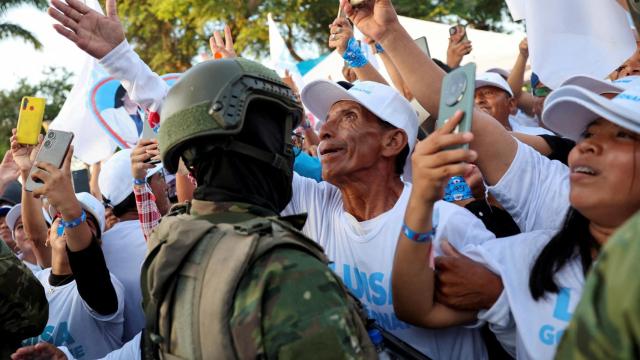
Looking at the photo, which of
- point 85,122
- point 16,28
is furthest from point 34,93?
point 85,122

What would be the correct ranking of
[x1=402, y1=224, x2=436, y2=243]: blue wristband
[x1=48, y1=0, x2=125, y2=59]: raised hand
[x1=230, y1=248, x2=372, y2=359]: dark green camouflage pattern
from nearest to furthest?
[x1=230, y1=248, x2=372, y2=359]: dark green camouflage pattern < [x1=402, y1=224, x2=436, y2=243]: blue wristband < [x1=48, y1=0, x2=125, y2=59]: raised hand

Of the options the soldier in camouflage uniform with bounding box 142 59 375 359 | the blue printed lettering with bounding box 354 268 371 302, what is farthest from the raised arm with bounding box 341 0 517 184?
the soldier in camouflage uniform with bounding box 142 59 375 359

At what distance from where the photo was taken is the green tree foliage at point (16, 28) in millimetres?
26062

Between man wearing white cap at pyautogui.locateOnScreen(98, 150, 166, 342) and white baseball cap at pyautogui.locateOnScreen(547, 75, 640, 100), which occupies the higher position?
white baseball cap at pyautogui.locateOnScreen(547, 75, 640, 100)

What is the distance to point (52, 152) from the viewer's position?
10.0 ft

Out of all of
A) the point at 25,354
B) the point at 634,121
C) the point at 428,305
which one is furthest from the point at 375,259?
the point at 25,354

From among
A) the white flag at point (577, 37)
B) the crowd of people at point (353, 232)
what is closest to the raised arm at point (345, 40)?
the white flag at point (577, 37)

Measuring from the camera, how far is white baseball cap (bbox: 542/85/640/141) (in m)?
1.82

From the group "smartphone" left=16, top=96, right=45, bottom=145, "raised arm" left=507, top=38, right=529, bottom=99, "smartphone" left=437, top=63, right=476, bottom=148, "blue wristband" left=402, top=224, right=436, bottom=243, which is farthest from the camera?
"raised arm" left=507, top=38, right=529, bottom=99

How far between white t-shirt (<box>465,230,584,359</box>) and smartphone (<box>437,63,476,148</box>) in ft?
1.76

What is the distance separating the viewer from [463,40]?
213 inches

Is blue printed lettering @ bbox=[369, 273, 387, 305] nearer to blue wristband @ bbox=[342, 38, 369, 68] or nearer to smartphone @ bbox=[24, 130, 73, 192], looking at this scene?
smartphone @ bbox=[24, 130, 73, 192]

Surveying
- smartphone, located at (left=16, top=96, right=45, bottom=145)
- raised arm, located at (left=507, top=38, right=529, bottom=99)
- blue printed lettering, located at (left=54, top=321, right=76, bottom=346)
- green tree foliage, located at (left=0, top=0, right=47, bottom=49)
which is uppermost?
green tree foliage, located at (left=0, top=0, right=47, bottom=49)

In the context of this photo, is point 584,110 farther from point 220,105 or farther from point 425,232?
point 220,105
